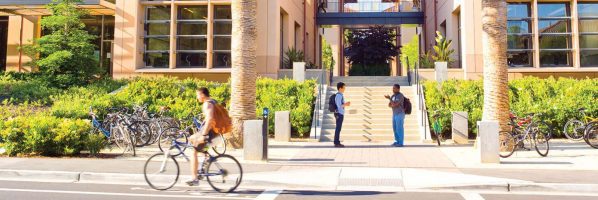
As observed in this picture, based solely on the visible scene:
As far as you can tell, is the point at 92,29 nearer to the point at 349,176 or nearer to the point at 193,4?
the point at 193,4

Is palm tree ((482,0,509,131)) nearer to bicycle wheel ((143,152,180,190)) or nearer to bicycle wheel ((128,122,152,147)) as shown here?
bicycle wheel ((143,152,180,190))

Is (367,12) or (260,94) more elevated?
(367,12)

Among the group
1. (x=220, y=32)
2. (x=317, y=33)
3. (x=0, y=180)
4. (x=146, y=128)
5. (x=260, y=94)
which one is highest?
(x=317, y=33)

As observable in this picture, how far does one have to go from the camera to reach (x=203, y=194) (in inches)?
280

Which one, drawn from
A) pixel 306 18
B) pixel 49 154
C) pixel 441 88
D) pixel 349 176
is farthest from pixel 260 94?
pixel 306 18

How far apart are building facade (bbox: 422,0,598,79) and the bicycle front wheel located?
28.6 ft

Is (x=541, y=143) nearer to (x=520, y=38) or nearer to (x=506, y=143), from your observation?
(x=506, y=143)

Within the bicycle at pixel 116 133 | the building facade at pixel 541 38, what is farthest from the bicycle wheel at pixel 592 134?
the bicycle at pixel 116 133

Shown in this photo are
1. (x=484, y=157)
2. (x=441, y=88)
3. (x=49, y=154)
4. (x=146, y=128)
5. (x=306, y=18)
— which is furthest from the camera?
(x=306, y=18)

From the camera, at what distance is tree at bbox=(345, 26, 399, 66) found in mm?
28609

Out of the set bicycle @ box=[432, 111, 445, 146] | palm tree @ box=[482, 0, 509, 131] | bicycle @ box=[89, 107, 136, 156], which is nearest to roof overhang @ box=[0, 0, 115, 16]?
bicycle @ box=[89, 107, 136, 156]

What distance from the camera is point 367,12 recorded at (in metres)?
30.2

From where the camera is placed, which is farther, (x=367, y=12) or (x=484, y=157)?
(x=367, y=12)

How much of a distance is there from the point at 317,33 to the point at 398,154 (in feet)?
69.6
